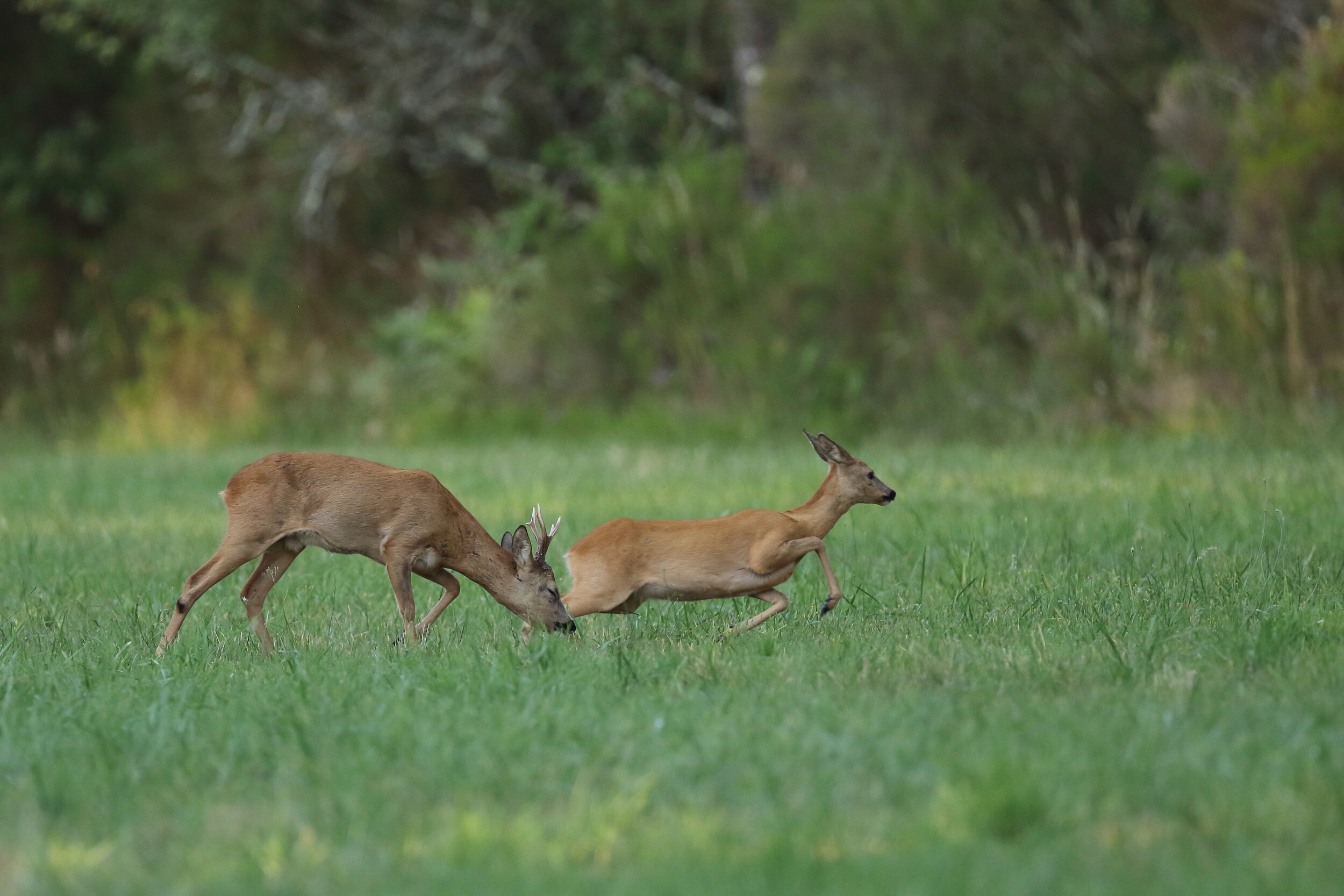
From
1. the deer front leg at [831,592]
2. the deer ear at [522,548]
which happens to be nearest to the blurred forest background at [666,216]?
the deer front leg at [831,592]

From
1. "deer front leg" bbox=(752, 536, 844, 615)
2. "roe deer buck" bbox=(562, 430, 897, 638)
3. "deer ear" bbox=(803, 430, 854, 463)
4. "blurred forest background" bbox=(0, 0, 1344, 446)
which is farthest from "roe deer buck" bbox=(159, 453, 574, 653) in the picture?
"blurred forest background" bbox=(0, 0, 1344, 446)

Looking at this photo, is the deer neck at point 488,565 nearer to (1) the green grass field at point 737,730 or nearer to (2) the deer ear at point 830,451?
(1) the green grass field at point 737,730

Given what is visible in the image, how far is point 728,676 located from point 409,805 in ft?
4.98

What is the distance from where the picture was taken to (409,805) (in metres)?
3.92

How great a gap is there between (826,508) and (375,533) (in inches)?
65.7

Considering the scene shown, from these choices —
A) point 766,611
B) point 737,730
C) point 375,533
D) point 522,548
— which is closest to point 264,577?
point 375,533

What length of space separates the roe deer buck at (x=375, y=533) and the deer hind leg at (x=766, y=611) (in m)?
0.61

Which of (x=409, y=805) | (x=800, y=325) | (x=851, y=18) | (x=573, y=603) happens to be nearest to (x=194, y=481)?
(x=800, y=325)

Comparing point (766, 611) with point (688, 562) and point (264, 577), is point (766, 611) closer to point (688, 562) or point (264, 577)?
point (688, 562)

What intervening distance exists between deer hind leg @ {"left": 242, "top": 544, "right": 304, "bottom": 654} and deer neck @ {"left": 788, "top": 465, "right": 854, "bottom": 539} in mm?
1887

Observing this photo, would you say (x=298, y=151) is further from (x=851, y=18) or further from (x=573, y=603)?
(x=573, y=603)

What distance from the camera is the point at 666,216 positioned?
16500 mm

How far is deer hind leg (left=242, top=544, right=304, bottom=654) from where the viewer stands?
6.57m

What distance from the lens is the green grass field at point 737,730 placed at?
3.46 metres
